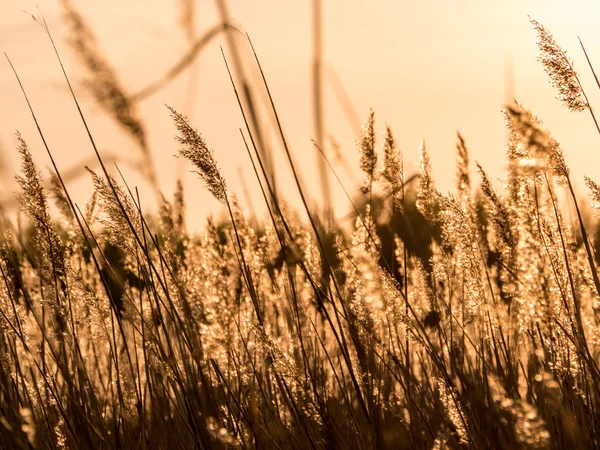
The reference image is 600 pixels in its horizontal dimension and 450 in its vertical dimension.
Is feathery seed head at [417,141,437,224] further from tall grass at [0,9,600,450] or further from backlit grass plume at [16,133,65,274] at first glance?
backlit grass plume at [16,133,65,274]

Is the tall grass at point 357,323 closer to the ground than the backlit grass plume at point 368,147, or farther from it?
closer to the ground

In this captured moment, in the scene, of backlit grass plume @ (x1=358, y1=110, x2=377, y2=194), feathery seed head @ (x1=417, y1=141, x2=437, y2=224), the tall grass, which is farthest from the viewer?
feathery seed head @ (x1=417, y1=141, x2=437, y2=224)

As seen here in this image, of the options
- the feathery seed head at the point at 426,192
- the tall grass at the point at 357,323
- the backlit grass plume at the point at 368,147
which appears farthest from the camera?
the feathery seed head at the point at 426,192

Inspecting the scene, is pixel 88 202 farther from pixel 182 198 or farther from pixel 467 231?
pixel 467 231

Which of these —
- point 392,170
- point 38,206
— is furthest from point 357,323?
point 38,206

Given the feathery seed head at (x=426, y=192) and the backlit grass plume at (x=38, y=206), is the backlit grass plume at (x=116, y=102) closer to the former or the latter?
the backlit grass plume at (x=38, y=206)

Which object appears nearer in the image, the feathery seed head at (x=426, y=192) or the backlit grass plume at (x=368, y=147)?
the backlit grass plume at (x=368, y=147)

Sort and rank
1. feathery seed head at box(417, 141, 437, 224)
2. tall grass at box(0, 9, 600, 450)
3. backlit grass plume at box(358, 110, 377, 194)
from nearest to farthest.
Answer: tall grass at box(0, 9, 600, 450) < backlit grass plume at box(358, 110, 377, 194) < feathery seed head at box(417, 141, 437, 224)

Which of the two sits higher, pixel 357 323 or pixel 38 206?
pixel 38 206

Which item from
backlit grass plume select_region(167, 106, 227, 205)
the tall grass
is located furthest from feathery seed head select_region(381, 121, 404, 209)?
backlit grass plume select_region(167, 106, 227, 205)

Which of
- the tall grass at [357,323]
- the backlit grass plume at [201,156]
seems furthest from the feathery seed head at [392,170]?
the backlit grass plume at [201,156]

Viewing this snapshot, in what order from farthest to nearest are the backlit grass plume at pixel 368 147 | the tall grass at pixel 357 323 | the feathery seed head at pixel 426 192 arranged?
the feathery seed head at pixel 426 192 < the backlit grass plume at pixel 368 147 < the tall grass at pixel 357 323

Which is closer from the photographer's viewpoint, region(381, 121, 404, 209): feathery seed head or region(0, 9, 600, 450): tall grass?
region(0, 9, 600, 450): tall grass

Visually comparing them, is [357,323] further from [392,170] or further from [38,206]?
[38,206]
